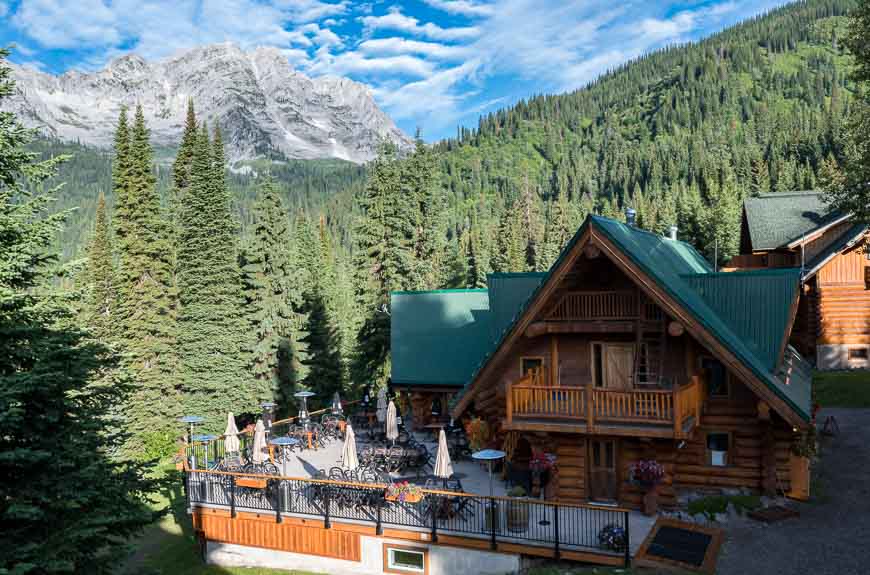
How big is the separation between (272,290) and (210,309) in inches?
162

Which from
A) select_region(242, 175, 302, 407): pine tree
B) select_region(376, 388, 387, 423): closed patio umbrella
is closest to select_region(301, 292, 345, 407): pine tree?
select_region(242, 175, 302, 407): pine tree

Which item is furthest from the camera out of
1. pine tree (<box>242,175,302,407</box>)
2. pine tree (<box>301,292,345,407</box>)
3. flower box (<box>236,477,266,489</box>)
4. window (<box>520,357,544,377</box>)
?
pine tree (<box>301,292,345,407</box>)

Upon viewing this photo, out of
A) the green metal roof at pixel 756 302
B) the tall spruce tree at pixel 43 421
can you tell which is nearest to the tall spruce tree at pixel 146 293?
the tall spruce tree at pixel 43 421

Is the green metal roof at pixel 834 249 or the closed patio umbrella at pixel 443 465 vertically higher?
the green metal roof at pixel 834 249

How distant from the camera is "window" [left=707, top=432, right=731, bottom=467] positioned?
16.2 meters

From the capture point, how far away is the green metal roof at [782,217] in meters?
37.6

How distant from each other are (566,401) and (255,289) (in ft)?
88.1

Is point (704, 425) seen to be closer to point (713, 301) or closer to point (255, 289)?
point (713, 301)

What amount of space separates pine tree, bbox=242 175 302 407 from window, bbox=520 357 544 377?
72.2 ft

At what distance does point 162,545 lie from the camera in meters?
21.2

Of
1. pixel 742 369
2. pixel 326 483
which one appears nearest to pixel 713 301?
pixel 742 369

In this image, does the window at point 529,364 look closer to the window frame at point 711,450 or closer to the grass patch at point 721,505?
the window frame at point 711,450

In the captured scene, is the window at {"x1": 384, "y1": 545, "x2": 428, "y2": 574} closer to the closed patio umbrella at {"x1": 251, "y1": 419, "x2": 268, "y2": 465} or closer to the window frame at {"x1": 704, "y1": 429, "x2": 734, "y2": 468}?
the closed patio umbrella at {"x1": 251, "y1": 419, "x2": 268, "y2": 465}

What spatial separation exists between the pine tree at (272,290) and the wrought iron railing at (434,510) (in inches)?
729
